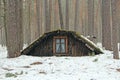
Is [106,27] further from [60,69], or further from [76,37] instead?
[60,69]

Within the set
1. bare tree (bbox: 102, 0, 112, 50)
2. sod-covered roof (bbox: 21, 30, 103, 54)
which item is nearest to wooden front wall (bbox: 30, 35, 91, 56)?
sod-covered roof (bbox: 21, 30, 103, 54)

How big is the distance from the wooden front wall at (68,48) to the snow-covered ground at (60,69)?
124 inches

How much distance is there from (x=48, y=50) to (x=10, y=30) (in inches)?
147

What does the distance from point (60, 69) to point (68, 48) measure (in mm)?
6246

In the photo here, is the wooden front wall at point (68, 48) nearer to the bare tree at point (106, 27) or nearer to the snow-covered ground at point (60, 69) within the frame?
the bare tree at point (106, 27)

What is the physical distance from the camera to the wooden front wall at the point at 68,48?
19453 mm

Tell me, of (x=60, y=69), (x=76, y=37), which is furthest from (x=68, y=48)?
(x=60, y=69)

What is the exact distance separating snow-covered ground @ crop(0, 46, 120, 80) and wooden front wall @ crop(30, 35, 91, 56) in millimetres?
3147

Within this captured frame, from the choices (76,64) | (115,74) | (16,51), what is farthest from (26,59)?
(115,74)

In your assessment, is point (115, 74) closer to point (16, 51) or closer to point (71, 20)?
point (16, 51)

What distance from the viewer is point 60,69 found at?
1367cm

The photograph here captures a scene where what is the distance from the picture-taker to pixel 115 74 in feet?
40.9

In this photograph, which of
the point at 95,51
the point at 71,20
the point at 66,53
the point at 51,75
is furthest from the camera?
the point at 71,20

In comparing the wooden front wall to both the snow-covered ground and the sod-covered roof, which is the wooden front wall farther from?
the snow-covered ground
